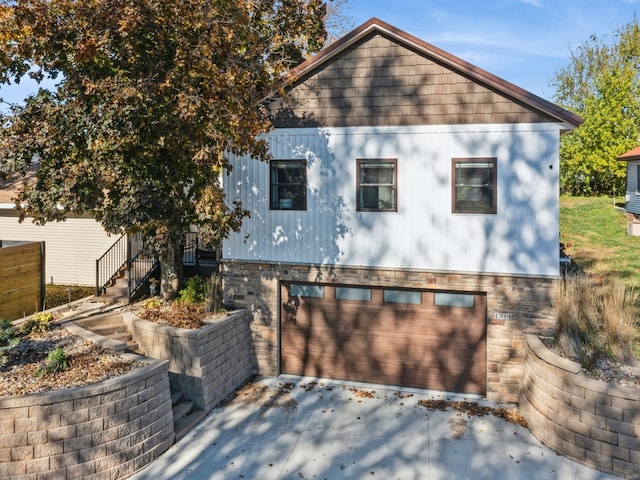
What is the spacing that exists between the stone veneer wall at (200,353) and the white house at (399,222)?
980 millimetres

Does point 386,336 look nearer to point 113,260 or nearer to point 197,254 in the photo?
point 197,254

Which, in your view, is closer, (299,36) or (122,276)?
(299,36)

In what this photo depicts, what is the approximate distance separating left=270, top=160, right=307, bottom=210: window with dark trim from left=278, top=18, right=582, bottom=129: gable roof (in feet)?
5.75

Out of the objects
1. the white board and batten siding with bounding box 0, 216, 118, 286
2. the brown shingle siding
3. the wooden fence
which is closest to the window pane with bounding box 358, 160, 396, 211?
the brown shingle siding

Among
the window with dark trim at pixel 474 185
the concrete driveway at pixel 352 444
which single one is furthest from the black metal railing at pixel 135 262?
the window with dark trim at pixel 474 185

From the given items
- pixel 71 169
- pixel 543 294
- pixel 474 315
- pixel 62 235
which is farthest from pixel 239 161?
pixel 62 235

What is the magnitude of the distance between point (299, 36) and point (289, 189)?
440 cm

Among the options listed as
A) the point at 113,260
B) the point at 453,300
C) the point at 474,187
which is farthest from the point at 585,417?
the point at 113,260

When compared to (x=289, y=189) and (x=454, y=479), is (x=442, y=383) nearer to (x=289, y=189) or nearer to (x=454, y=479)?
(x=454, y=479)

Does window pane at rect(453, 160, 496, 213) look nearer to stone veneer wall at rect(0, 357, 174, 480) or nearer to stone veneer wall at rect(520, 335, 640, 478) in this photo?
stone veneer wall at rect(520, 335, 640, 478)

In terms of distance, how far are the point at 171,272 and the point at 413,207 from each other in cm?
566

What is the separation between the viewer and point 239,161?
1026cm

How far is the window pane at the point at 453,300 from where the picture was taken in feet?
30.3

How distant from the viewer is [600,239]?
20.5 m
